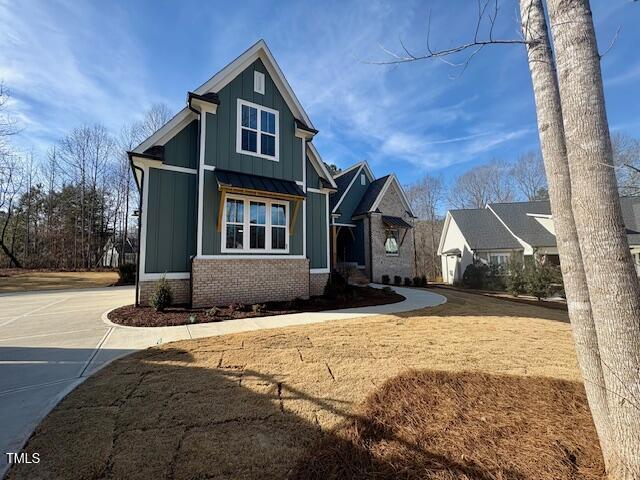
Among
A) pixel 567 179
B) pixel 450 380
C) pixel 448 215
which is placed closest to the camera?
pixel 567 179

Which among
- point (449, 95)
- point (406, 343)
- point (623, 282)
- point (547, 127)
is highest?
point (449, 95)

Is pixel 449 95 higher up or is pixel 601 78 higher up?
pixel 449 95

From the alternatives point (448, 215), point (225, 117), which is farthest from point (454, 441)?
point (448, 215)

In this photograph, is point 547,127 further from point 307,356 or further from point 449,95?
point 449,95

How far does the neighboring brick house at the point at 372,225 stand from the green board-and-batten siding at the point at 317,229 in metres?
5.19

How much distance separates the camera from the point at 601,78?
2113 mm

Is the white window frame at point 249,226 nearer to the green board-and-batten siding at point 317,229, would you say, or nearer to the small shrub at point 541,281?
the green board-and-batten siding at point 317,229

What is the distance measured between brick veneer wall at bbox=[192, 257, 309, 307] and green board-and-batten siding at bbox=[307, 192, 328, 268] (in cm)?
77

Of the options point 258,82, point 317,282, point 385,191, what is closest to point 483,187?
point 385,191

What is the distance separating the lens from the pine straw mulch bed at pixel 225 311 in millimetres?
6922

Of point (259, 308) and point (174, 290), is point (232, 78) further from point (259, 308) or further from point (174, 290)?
point (259, 308)

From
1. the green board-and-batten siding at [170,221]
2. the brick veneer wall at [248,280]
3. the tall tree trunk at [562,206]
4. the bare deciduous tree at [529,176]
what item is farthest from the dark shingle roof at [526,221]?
the green board-and-batten siding at [170,221]

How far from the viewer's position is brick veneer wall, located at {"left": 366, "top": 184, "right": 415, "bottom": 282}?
690 inches

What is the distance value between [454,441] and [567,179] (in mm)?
2413
